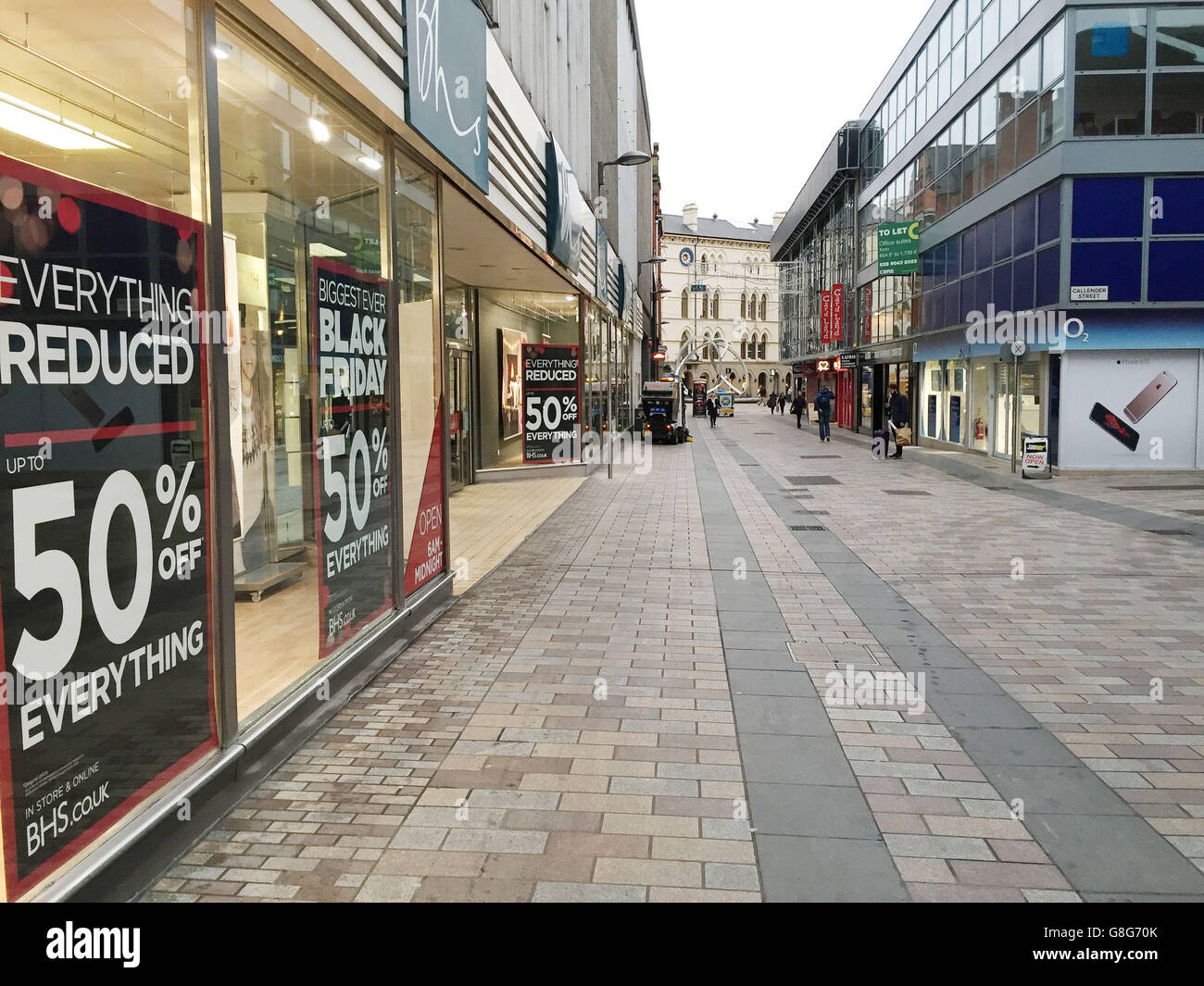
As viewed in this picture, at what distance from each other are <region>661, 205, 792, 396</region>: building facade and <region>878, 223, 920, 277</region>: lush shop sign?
63204 mm

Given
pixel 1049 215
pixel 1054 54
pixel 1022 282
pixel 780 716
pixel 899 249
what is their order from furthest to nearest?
pixel 899 249 < pixel 1022 282 < pixel 1049 215 < pixel 1054 54 < pixel 780 716

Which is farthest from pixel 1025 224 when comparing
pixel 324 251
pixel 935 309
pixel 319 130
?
pixel 324 251

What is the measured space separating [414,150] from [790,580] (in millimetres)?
5023

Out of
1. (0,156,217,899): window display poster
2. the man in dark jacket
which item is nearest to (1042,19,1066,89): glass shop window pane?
the man in dark jacket

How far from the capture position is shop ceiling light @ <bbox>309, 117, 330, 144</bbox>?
6.22m

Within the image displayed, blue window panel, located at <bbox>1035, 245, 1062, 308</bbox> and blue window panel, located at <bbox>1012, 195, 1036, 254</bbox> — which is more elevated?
blue window panel, located at <bbox>1012, 195, 1036, 254</bbox>

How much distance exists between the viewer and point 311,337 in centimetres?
590

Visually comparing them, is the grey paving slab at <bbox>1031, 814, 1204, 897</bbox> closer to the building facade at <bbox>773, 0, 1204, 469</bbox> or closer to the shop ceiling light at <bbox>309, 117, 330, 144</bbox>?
the shop ceiling light at <bbox>309, 117, 330, 144</bbox>

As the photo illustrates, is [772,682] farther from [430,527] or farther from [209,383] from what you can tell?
[209,383]

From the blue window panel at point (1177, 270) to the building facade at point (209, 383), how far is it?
13780mm

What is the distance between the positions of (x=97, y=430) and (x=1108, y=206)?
19868mm

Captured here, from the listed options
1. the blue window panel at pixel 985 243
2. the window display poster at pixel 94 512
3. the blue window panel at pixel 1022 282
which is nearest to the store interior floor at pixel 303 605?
the window display poster at pixel 94 512
